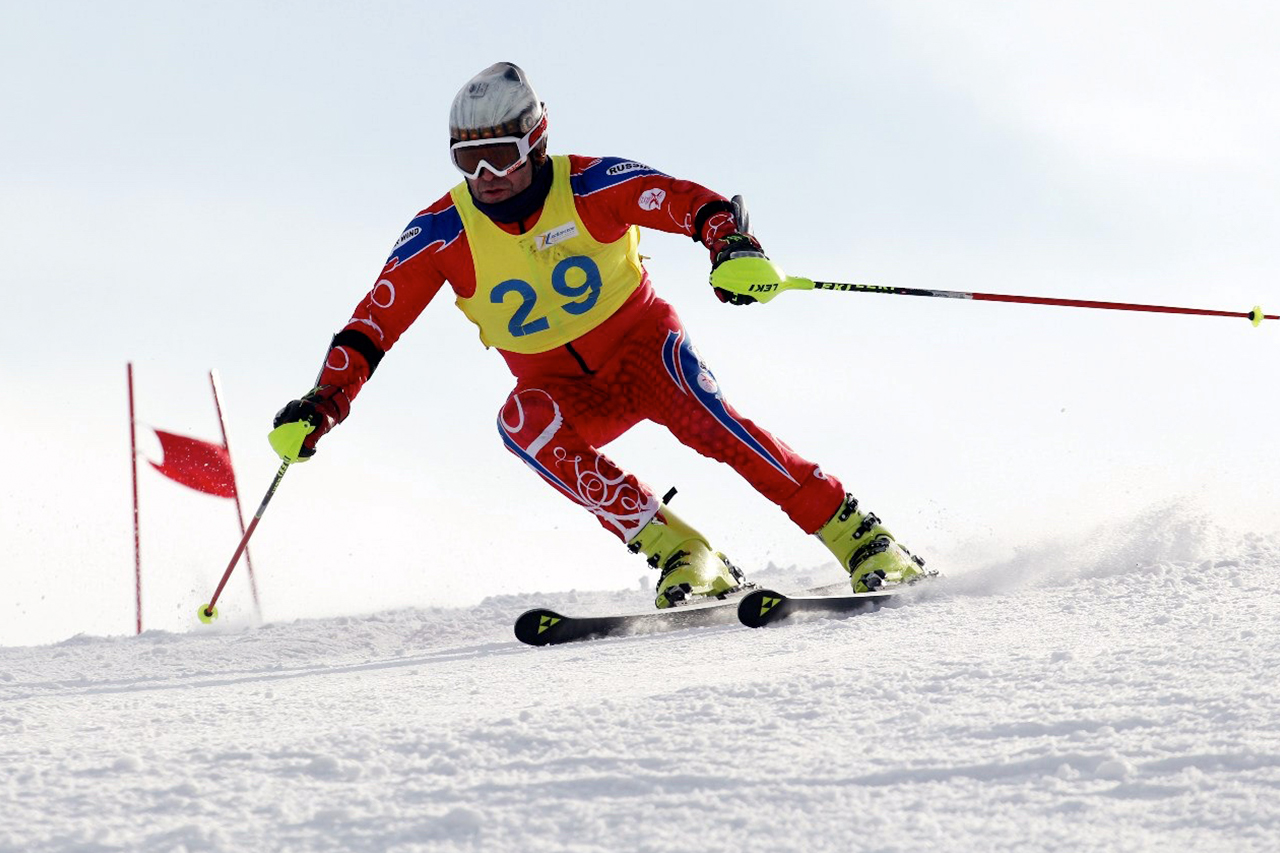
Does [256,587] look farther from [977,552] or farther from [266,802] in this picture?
[266,802]

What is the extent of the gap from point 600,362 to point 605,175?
2.18 ft

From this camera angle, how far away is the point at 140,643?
506 centimetres

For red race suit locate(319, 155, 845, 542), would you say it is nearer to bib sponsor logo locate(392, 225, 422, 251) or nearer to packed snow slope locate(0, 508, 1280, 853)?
bib sponsor logo locate(392, 225, 422, 251)

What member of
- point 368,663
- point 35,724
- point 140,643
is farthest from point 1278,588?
point 140,643

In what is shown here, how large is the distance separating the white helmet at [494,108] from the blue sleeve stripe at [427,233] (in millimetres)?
302

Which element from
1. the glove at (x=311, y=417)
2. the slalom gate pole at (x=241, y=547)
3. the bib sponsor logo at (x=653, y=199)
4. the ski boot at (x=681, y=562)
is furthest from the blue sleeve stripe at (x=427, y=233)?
the ski boot at (x=681, y=562)

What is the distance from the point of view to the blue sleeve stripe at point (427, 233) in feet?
15.0

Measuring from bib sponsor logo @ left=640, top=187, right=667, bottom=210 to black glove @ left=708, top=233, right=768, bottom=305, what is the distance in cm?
39

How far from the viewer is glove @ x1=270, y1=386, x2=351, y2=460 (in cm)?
444

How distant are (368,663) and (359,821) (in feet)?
7.57

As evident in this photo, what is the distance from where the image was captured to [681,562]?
4.46 m

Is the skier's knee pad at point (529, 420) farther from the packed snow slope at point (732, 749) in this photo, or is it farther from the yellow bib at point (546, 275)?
the packed snow slope at point (732, 749)

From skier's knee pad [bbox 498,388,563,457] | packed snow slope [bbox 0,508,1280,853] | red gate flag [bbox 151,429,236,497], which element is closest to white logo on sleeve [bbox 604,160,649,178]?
skier's knee pad [bbox 498,388,563,457]

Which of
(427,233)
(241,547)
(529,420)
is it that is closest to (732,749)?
(529,420)
